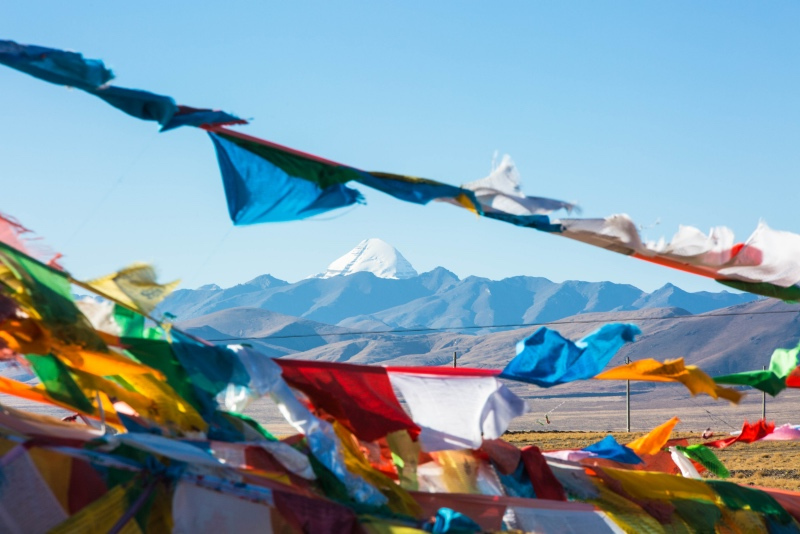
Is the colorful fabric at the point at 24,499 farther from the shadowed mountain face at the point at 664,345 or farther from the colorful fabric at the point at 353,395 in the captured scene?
the shadowed mountain face at the point at 664,345

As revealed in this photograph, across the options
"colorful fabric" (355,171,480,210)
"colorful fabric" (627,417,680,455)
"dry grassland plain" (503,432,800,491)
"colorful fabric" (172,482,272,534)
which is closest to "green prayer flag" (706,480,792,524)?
"colorful fabric" (627,417,680,455)

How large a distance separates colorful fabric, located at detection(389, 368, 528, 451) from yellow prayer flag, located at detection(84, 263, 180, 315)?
58.9 inches

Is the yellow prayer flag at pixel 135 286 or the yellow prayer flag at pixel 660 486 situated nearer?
the yellow prayer flag at pixel 135 286

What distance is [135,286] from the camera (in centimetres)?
469

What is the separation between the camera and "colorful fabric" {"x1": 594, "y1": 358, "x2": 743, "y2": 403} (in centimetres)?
550

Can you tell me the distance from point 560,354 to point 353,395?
111 cm

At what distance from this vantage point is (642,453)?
A: 7480 millimetres

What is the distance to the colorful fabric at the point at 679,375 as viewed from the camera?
5.50m

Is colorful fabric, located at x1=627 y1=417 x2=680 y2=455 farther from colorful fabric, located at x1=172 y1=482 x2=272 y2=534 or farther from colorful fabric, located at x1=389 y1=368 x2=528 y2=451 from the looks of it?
colorful fabric, located at x1=172 y1=482 x2=272 y2=534

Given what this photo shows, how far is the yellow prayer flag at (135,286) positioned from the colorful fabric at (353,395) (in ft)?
2.74

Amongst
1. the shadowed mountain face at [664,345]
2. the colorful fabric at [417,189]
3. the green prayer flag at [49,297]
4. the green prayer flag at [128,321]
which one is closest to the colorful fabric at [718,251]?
the colorful fabric at [417,189]

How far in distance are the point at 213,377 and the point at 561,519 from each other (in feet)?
6.21

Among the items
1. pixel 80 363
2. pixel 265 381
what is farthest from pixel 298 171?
pixel 80 363

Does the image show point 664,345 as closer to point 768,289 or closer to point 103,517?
point 768,289
